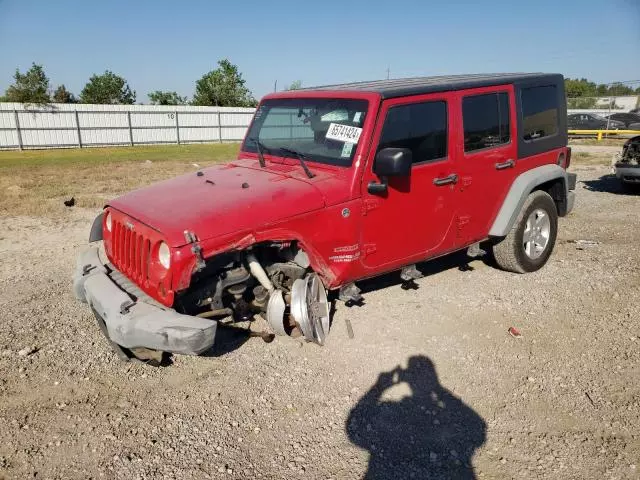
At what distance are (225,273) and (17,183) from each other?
11.0m

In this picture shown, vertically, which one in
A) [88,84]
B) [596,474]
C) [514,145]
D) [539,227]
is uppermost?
[88,84]

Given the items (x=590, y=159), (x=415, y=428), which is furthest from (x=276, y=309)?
(x=590, y=159)

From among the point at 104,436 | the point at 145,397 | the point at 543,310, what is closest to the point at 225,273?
the point at 145,397

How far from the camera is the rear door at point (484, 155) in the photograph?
471cm

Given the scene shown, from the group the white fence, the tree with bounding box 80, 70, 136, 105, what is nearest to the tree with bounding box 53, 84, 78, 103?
the tree with bounding box 80, 70, 136, 105

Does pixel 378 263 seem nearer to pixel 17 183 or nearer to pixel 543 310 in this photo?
pixel 543 310

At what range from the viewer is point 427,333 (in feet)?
14.5

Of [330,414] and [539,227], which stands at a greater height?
[539,227]

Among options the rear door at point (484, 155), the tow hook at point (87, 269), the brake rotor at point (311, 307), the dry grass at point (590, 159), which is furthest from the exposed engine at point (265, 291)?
the dry grass at point (590, 159)

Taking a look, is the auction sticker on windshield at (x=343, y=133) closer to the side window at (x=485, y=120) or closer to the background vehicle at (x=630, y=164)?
the side window at (x=485, y=120)

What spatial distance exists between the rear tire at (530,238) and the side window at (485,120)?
88 cm

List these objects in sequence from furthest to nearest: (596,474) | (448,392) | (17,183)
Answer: (17,183) < (448,392) < (596,474)

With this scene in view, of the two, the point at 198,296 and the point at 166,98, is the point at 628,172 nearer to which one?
the point at 198,296

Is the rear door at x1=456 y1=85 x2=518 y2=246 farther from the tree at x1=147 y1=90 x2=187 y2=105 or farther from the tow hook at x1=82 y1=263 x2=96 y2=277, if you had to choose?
the tree at x1=147 y1=90 x2=187 y2=105
